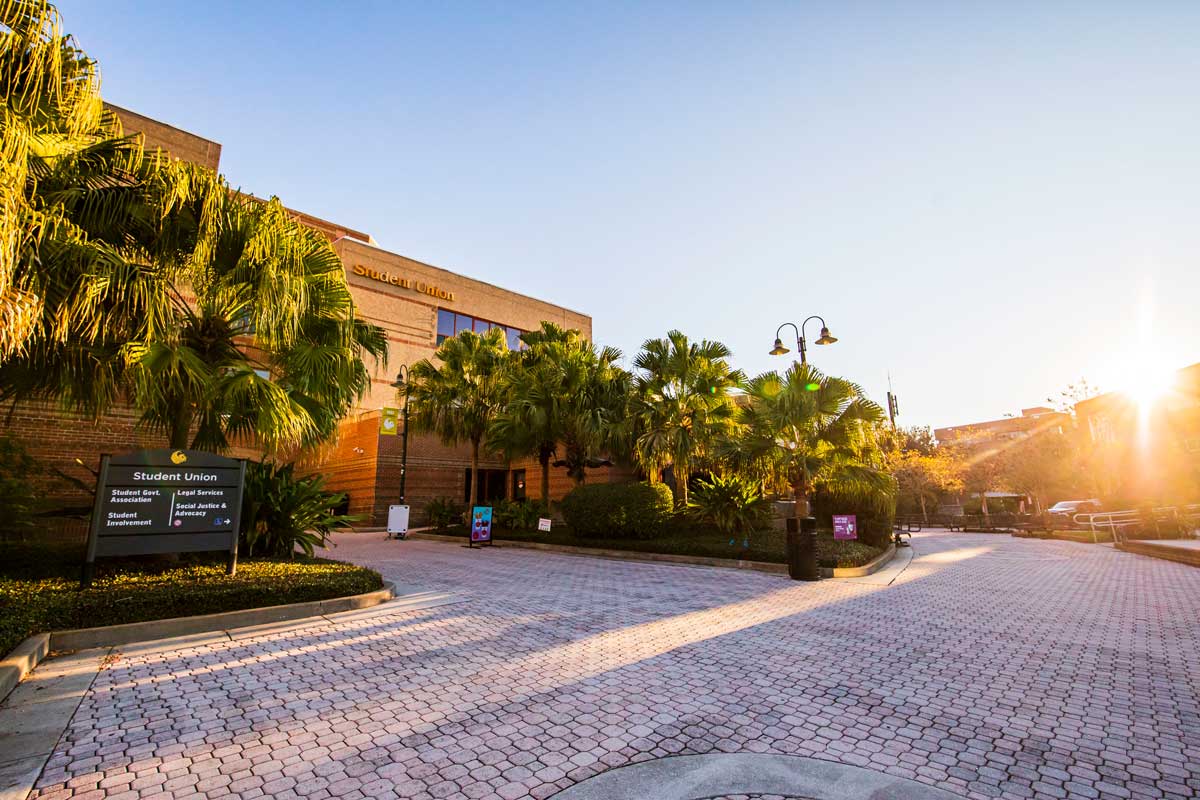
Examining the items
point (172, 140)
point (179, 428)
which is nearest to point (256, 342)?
point (179, 428)

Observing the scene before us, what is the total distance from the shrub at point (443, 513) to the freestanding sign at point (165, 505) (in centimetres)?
1457

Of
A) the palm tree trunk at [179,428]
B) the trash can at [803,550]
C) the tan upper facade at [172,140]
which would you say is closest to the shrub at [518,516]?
the trash can at [803,550]

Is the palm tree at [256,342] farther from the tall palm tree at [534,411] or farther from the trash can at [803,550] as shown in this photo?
the trash can at [803,550]

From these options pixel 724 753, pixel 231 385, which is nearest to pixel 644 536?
pixel 231 385

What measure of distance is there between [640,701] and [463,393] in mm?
16766

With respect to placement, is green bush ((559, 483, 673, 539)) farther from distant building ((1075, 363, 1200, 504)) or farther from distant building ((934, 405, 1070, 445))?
distant building ((934, 405, 1070, 445))

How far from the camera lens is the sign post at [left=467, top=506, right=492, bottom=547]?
645 inches

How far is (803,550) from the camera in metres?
10.3

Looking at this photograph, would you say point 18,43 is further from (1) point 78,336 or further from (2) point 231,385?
(2) point 231,385

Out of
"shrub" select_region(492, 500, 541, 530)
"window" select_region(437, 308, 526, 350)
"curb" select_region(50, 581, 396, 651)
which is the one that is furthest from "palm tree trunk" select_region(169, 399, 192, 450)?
"window" select_region(437, 308, 526, 350)

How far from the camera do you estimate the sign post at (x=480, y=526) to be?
16.4 m

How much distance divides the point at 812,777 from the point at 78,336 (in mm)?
8953

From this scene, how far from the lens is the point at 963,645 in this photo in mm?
5605

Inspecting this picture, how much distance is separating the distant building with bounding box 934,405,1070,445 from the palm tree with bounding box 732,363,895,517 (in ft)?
104
